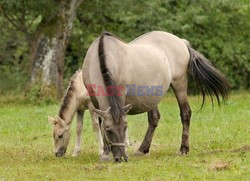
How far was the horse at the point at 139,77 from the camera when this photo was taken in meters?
8.85

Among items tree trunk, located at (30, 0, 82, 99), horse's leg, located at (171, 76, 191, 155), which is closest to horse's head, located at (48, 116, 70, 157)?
horse's leg, located at (171, 76, 191, 155)

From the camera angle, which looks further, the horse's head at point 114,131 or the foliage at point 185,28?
the foliage at point 185,28

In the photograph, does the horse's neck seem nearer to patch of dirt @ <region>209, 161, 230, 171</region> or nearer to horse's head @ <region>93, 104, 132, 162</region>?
horse's head @ <region>93, 104, 132, 162</region>

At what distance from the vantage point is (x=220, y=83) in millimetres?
10750

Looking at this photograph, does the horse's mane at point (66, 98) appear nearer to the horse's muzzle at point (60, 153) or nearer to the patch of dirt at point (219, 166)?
the horse's muzzle at point (60, 153)

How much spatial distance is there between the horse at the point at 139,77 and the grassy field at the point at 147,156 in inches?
22.4

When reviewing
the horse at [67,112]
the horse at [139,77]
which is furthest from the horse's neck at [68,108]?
the horse at [139,77]

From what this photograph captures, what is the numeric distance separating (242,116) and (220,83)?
4.82 meters

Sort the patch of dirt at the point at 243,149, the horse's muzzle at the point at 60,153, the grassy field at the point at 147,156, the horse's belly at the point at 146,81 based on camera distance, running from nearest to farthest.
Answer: the grassy field at the point at 147,156 → the horse's belly at the point at 146,81 → the patch of dirt at the point at 243,149 → the horse's muzzle at the point at 60,153

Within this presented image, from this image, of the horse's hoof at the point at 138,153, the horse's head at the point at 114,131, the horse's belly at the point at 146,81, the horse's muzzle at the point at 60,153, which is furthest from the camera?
the horse's muzzle at the point at 60,153

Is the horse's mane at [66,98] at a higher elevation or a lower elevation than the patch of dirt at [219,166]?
higher

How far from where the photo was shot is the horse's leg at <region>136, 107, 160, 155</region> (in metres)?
10.4

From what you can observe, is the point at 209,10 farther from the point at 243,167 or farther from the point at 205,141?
the point at 243,167

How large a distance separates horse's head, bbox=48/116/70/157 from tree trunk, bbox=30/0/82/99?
981cm
